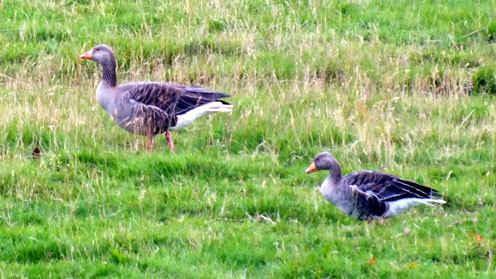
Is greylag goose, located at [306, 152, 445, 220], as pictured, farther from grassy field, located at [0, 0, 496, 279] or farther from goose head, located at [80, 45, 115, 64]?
goose head, located at [80, 45, 115, 64]

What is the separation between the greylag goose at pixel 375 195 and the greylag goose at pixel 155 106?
93.7 inches

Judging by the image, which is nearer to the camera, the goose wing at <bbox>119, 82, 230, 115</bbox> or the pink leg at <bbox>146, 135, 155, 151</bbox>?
the pink leg at <bbox>146, 135, 155, 151</bbox>

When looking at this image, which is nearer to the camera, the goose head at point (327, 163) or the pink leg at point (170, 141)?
the goose head at point (327, 163)

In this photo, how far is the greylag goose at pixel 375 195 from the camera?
786 centimetres

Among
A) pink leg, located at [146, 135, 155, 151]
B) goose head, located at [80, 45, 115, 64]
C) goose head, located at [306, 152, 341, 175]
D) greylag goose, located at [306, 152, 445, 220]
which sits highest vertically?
goose head, located at [80, 45, 115, 64]

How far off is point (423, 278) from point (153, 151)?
3931mm

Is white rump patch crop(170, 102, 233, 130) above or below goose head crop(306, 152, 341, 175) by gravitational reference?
below

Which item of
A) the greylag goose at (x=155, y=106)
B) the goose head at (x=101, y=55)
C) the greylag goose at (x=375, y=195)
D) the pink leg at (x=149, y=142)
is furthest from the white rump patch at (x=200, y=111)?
the greylag goose at (x=375, y=195)

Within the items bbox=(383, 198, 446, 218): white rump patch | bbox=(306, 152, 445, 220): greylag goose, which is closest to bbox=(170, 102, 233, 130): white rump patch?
bbox=(306, 152, 445, 220): greylag goose

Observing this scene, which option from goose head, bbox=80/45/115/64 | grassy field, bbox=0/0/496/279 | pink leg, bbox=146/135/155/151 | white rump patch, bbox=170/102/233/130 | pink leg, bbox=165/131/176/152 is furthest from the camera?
goose head, bbox=80/45/115/64

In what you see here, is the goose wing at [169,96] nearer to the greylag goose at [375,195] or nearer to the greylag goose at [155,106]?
the greylag goose at [155,106]

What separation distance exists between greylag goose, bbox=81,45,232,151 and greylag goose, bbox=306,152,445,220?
93.7 inches

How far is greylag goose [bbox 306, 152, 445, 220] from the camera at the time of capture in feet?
25.8

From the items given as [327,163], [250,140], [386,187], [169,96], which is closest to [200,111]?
[169,96]
